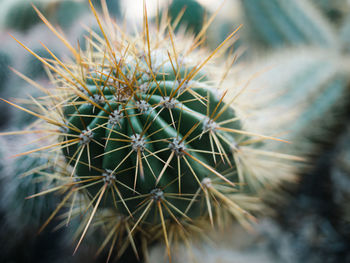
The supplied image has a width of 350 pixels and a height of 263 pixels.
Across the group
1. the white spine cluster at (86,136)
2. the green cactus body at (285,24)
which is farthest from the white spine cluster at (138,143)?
the green cactus body at (285,24)

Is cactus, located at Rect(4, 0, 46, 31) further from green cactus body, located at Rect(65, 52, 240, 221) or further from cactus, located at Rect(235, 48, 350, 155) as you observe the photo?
cactus, located at Rect(235, 48, 350, 155)

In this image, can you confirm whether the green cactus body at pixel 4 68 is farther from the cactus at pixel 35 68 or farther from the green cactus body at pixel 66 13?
the green cactus body at pixel 66 13

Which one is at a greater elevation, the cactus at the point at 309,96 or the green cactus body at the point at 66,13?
the green cactus body at the point at 66,13

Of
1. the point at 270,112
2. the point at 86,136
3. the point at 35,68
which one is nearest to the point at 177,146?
the point at 86,136

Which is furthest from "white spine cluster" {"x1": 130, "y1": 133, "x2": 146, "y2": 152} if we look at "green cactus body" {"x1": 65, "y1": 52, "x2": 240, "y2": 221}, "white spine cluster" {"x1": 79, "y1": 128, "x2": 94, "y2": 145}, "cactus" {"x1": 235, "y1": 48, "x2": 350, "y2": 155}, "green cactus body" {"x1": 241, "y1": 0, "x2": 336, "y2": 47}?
"green cactus body" {"x1": 241, "y1": 0, "x2": 336, "y2": 47}

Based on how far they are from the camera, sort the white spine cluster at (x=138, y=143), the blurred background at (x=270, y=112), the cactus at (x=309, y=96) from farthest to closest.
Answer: the cactus at (x=309, y=96) < the blurred background at (x=270, y=112) < the white spine cluster at (x=138, y=143)

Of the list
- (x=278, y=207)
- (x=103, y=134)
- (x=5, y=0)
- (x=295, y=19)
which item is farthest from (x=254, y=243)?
(x=5, y=0)

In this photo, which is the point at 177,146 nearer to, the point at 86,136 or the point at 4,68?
the point at 86,136
